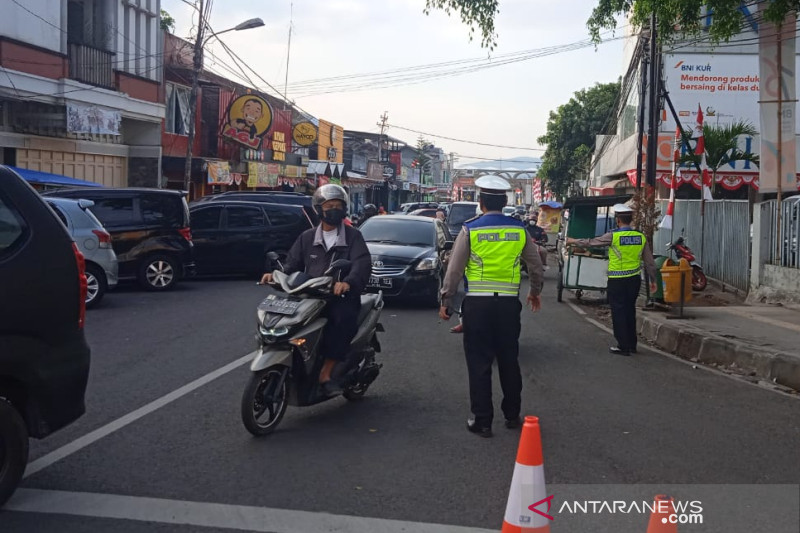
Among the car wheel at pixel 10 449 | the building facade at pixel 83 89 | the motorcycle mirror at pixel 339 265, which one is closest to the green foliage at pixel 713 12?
the motorcycle mirror at pixel 339 265

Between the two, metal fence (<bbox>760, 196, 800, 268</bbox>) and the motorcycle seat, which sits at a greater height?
metal fence (<bbox>760, 196, 800, 268</bbox>)

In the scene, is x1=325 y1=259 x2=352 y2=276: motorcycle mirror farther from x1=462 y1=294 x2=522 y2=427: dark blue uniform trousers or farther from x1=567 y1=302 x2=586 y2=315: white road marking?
x1=567 y1=302 x2=586 y2=315: white road marking

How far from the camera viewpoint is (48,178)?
19.5 m

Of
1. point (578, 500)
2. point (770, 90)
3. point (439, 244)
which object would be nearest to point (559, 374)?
point (578, 500)

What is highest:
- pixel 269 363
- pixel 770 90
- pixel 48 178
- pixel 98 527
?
pixel 770 90

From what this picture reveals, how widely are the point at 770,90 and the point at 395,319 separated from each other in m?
7.27

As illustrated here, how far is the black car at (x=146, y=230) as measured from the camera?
15180mm

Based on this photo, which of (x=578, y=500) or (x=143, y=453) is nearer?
(x=578, y=500)

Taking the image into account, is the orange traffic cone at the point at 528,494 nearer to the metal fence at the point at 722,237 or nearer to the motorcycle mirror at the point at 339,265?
the motorcycle mirror at the point at 339,265

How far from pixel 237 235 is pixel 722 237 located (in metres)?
10.5

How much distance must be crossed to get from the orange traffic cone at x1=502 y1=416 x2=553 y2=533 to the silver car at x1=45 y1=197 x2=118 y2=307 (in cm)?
1017

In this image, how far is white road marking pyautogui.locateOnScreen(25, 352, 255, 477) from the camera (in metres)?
5.38

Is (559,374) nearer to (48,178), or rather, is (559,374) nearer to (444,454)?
(444,454)

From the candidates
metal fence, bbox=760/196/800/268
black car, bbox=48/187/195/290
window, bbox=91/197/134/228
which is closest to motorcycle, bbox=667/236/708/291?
metal fence, bbox=760/196/800/268
